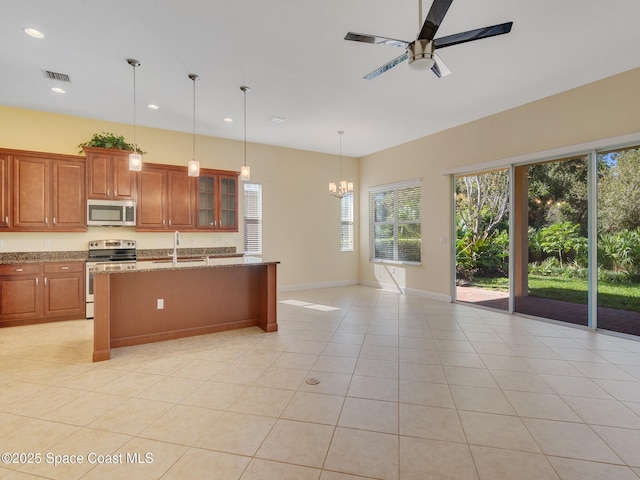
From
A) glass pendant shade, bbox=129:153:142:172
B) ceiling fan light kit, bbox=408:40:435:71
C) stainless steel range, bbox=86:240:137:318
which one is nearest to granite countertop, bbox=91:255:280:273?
glass pendant shade, bbox=129:153:142:172

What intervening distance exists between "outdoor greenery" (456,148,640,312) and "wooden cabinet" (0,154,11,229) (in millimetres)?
7103

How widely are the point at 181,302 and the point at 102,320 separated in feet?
2.73

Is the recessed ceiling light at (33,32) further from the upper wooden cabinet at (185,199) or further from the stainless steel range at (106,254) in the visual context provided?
the stainless steel range at (106,254)

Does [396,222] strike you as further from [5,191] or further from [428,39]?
[5,191]

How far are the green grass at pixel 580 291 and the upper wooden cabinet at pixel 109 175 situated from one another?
640cm

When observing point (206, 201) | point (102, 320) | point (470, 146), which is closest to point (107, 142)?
point (206, 201)

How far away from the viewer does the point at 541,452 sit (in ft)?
6.16

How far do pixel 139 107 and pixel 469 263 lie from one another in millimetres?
6412

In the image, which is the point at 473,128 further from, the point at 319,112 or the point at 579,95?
the point at 319,112

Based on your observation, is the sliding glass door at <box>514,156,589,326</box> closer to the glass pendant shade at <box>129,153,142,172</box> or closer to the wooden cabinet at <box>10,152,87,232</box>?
the glass pendant shade at <box>129,153,142,172</box>

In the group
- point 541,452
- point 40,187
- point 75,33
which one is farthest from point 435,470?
point 40,187

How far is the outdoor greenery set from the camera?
3.92m

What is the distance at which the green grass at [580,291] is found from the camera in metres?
3.96

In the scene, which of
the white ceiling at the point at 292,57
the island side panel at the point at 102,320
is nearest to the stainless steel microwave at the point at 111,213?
the white ceiling at the point at 292,57
